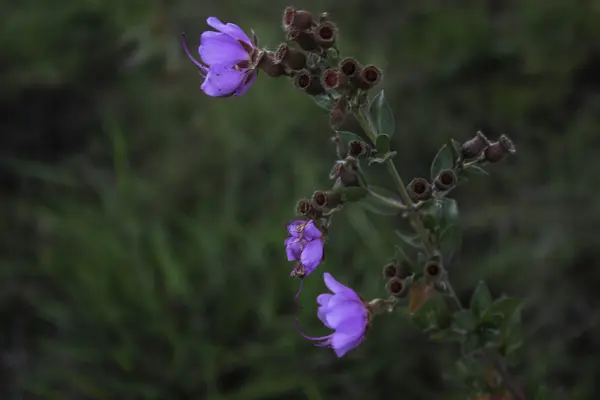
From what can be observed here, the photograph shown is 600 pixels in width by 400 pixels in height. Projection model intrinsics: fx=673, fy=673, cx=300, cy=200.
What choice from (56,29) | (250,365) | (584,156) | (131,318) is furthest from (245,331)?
(56,29)

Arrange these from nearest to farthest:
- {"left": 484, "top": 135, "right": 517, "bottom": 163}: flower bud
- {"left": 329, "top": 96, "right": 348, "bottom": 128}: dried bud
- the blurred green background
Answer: {"left": 329, "top": 96, "right": 348, "bottom": 128}: dried bud < {"left": 484, "top": 135, "right": 517, "bottom": 163}: flower bud < the blurred green background

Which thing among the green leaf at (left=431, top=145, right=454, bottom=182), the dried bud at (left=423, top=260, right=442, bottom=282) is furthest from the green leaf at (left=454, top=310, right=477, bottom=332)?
the green leaf at (left=431, top=145, right=454, bottom=182)

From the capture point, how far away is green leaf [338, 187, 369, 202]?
100 cm

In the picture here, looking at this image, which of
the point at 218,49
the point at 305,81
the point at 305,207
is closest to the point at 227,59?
the point at 218,49

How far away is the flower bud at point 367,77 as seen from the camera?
910 mm

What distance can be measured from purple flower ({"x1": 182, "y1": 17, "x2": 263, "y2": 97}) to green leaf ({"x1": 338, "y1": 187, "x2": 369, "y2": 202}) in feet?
0.69

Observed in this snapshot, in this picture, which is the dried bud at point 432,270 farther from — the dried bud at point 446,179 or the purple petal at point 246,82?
the purple petal at point 246,82

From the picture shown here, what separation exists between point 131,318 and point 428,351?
2.87 feet

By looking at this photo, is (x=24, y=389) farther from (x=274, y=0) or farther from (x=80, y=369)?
(x=274, y=0)

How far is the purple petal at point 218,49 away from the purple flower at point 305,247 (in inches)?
10.1

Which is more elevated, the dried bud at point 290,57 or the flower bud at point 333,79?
the dried bud at point 290,57

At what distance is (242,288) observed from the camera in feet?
6.65

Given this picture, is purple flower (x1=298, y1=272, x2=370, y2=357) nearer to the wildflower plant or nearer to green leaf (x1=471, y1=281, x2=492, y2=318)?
the wildflower plant

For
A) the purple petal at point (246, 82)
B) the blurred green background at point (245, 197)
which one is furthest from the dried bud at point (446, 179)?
the blurred green background at point (245, 197)
